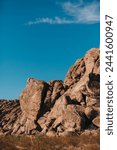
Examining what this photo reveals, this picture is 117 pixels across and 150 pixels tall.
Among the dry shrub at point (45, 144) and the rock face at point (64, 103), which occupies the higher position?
the rock face at point (64, 103)

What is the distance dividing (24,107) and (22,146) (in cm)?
4873

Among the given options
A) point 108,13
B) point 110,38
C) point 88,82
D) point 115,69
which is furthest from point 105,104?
point 88,82

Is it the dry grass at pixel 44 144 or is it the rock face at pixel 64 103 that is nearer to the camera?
the dry grass at pixel 44 144

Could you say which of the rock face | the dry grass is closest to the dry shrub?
the dry grass

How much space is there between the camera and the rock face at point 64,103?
45562 millimetres

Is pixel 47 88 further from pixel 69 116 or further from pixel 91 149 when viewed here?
pixel 91 149

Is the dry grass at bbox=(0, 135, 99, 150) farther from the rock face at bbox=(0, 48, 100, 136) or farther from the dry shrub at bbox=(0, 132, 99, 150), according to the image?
the rock face at bbox=(0, 48, 100, 136)

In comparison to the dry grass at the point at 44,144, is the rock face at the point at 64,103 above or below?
above

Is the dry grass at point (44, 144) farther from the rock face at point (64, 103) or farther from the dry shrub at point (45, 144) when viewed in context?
the rock face at point (64, 103)

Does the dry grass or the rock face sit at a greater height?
the rock face

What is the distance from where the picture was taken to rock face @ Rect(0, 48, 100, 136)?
4556 centimetres

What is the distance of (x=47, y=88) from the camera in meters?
62.8

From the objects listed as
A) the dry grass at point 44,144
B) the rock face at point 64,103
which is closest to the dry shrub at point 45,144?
the dry grass at point 44,144

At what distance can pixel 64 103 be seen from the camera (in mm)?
48594
